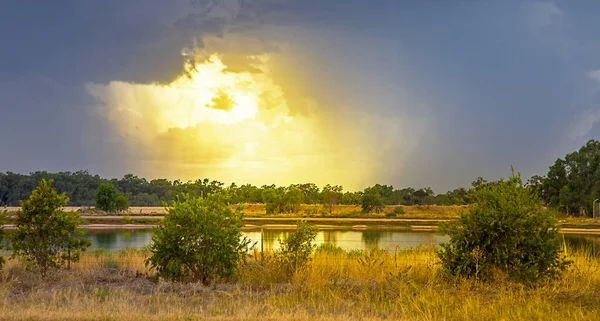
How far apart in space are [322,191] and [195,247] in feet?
299

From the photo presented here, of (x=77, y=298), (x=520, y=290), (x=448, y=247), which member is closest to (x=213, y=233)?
(x=77, y=298)

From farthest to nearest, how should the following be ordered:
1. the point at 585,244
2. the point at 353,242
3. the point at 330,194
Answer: the point at 330,194 → the point at 353,242 → the point at 585,244

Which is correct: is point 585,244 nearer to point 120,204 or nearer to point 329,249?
point 329,249

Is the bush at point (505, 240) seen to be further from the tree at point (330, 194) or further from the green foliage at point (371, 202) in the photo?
the tree at point (330, 194)

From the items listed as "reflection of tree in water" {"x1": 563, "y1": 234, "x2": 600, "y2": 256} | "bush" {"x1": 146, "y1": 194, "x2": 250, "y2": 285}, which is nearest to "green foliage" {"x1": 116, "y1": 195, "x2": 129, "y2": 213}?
"reflection of tree in water" {"x1": 563, "y1": 234, "x2": 600, "y2": 256}

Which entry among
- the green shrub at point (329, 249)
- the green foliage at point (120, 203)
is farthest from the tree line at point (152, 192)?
the green shrub at point (329, 249)

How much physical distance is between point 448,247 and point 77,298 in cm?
828

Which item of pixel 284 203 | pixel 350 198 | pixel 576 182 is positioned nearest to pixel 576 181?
pixel 576 182

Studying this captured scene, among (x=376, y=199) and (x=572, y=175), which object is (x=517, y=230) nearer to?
(x=376, y=199)

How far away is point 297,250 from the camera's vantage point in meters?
13.5

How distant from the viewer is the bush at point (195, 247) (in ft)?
42.1

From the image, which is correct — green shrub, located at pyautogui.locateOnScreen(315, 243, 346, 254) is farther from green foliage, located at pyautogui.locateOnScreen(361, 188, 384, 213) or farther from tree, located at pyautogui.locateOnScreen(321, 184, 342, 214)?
tree, located at pyautogui.locateOnScreen(321, 184, 342, 214)

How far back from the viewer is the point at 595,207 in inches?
2579

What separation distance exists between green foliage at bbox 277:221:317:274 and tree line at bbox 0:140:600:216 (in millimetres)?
1980
